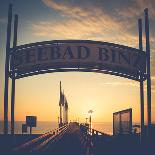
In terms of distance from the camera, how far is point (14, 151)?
263 inches

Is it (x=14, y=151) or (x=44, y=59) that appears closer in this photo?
(x=14, y=151)

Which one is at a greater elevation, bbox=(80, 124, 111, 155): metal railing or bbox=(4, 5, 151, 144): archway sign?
bbox=(4, 5, 151, 144): archway sign

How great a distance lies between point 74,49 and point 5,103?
461 centimetres

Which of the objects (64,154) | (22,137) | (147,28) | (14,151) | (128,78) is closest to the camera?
(14,151)

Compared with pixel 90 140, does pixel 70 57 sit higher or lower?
higher

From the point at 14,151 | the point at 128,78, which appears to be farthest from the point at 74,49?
the point at 14,151

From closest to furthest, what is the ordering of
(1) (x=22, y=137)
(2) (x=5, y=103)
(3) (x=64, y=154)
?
(3) (x=64, y=154)
(2) (x=5, y=103)
(1) (x=22, y=137)

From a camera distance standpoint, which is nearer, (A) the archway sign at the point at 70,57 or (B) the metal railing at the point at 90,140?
(B) the metal railing at the point at 90,140

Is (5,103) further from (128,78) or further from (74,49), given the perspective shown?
(128,78)

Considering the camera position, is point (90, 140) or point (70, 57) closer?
point (90, 140)

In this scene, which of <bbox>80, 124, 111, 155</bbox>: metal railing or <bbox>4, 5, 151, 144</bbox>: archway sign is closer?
<bbox>80, 124, 111, 155</bbox>: metal railing

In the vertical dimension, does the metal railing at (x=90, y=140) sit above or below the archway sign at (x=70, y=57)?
below

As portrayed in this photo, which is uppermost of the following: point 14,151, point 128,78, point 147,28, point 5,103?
point 147,28

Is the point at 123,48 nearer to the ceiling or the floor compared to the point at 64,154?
nearer to the ceiling
